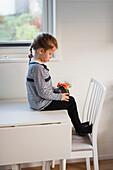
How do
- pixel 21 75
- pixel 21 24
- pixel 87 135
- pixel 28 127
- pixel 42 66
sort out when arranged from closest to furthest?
pixel 28 127 < pixel 42 66 < pixel 87 135 < pixel 21 75 < pixel 21 24

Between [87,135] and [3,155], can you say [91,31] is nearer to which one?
[87,135]

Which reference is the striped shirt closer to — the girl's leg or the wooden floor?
the girl's leg

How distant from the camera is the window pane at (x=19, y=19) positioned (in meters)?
2.19

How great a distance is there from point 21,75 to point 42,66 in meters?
0.43

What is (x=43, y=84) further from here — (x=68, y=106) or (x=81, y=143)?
(x=81, y=143)

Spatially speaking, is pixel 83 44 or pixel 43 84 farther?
pixel 83 44

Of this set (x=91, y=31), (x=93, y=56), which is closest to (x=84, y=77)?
(x=93, y=56)

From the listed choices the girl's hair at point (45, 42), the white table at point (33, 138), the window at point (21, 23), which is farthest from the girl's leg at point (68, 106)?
the window at point (21, 23)

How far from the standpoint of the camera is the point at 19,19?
222 centimetres

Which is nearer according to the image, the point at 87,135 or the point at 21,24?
the point at 87,135

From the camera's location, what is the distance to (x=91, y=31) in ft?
6.95

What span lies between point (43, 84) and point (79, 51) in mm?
615

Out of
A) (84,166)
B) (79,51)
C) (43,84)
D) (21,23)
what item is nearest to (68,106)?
(43,84)

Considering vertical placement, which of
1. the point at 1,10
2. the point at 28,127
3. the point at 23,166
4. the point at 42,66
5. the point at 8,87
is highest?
the point at 1,10
